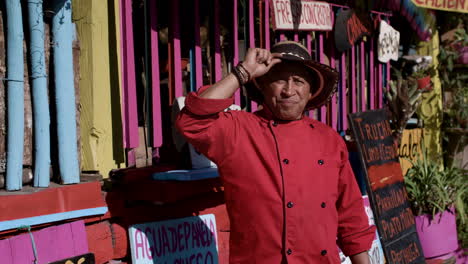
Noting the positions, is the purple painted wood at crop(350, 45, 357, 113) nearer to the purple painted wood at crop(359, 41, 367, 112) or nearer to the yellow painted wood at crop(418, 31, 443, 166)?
the purple painted wood at crop(359, 41, 367, 112)

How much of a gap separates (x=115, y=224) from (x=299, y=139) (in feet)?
4.17

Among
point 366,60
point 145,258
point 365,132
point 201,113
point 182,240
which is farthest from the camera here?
point 366,60

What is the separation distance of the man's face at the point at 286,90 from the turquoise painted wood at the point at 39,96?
115cm

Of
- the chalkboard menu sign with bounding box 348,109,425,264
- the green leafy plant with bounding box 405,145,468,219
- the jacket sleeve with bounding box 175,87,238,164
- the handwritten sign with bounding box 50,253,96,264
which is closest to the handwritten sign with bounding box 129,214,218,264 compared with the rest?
the handwritten sign with bounding box 50,253,96,264

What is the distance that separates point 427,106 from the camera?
7.31 m

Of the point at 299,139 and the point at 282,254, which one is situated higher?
the point at 299,139

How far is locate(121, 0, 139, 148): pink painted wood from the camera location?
11.6ft

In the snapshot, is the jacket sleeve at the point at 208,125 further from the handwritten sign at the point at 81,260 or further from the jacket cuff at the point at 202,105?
the handwritten sign at the point at 81,260

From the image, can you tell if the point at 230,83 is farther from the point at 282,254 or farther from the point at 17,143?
the point at 17,143

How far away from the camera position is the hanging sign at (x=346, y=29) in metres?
5.60

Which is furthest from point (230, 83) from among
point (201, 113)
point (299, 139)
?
point (299, 139)

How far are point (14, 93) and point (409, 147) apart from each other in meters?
5.01

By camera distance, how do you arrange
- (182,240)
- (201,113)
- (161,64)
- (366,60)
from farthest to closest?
(366,60)
(161,64)
(182,240)
(201,113)

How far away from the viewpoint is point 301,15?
512 cm
